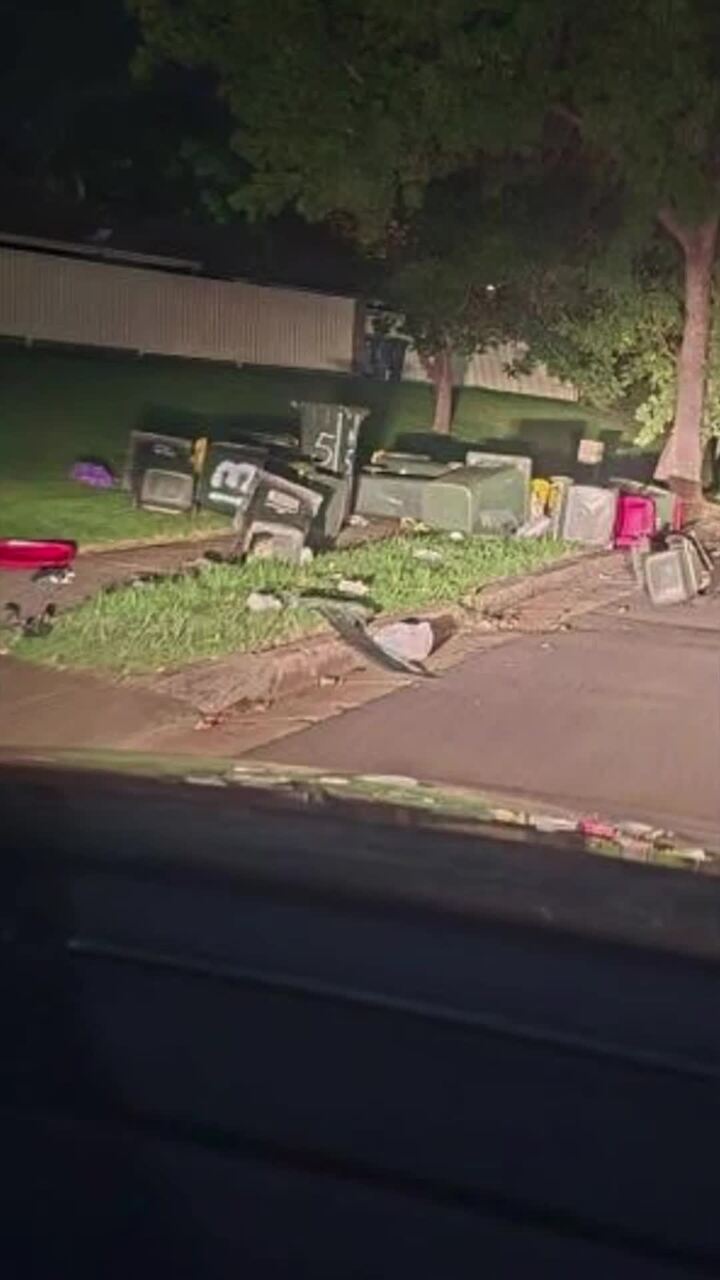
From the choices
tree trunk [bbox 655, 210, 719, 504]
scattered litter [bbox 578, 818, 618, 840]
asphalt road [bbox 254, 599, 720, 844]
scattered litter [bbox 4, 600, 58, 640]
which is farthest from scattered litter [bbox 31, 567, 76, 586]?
tree trunk [bbox 655, 210, 719, 504]

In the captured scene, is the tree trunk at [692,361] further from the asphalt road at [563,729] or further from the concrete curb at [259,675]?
the concrete curb at [259,675]

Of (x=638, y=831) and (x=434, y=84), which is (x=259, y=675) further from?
(x=434, y=84)

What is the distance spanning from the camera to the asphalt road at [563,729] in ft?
37.2

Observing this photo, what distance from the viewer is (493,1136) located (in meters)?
2.82

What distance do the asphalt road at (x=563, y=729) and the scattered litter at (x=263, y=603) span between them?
1.27 m

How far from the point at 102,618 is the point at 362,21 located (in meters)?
10.5

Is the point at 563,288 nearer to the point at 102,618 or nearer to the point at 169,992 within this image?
the point at 102,618

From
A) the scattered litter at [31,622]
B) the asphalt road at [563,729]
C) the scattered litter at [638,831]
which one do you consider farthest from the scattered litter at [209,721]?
the scattered litter at [638,831]

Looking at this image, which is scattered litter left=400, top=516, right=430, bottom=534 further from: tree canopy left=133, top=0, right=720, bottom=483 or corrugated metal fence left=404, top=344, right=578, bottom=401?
corrugated metal fence left=404, top=344, right=578, bottom=401

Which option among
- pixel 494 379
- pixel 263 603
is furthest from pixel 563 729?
pixel 494 379

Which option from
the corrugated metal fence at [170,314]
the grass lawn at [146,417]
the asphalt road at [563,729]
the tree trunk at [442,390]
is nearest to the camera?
the asphalt road at [563,729]

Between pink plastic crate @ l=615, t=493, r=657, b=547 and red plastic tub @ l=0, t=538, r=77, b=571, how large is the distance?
6.98 metres

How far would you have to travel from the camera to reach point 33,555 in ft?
54.5

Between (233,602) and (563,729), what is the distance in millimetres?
3271
